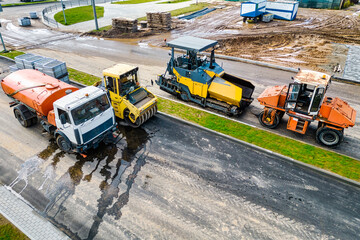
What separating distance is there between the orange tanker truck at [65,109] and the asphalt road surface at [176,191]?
2.67ft

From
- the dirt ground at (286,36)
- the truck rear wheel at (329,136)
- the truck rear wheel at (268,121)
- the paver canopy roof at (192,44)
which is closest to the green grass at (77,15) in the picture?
the dirt ground at (286,36)

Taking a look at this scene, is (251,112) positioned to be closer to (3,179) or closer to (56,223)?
(56,223)

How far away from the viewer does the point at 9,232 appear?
259 inches

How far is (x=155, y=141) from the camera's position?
33.9 ft

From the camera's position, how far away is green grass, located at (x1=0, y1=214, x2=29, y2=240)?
21.2ft

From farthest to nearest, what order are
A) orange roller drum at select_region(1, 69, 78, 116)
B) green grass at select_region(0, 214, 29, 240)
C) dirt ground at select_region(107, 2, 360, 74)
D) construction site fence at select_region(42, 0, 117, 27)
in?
1. construction site fence at select_region(42, 0, 117, 27)
2. dirt ground at select_region(107, 2, 360, 74)
3. orange roller drum at select_region(1, 69, 78, 116)
4. green grass at select_region(0, 214, 29, 240)

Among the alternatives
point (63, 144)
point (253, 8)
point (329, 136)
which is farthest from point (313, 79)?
point (253, 8)

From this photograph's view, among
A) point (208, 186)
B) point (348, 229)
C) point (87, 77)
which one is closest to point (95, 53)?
point (87, 77)

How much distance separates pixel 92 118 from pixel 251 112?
26.5 ft

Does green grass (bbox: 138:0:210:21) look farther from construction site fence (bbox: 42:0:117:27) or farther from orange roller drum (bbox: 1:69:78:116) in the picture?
orange roller drum (bbox: 1:69:78:116)

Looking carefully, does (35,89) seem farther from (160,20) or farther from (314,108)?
(160,20)

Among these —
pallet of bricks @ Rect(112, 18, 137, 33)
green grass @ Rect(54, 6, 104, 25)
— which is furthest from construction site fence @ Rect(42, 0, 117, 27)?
pallet of bricks @ Rect(112, 18, 137, 33)

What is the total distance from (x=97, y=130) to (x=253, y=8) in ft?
88.9

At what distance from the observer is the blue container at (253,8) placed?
28578 millimetres
